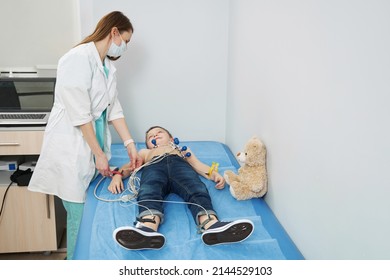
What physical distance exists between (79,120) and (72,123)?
0.15 feet

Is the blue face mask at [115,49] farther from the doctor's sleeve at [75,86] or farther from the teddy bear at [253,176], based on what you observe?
the teddy bear at [253,176]

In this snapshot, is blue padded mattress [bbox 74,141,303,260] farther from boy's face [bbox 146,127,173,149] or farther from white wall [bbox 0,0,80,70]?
white wall [bbox 0,0,80,70]

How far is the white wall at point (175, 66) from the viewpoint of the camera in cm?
245

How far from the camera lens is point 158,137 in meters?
2.06

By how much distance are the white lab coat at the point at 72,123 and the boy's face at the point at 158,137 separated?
1.14 ft

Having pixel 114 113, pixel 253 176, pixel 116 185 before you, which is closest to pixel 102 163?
pixel 116 185

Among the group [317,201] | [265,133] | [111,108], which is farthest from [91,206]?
[317,201]

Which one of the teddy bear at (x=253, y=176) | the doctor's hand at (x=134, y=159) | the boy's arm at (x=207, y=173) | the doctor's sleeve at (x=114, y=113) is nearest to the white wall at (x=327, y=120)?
the teddy bear at (x=253, y=176)

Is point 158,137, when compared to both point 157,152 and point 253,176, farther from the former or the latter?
point 253,176

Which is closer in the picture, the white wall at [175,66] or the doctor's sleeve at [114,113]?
the doctor's sleeve at [114,113]

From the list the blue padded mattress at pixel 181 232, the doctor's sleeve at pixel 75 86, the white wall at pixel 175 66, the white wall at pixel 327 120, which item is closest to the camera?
the white wall at pixel 327 120

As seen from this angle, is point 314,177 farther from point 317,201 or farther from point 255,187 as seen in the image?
point 255,187

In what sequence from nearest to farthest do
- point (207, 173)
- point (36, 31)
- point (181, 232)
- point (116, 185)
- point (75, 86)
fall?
point (181, 232), point (75, 86), point (116, 185), point (207, 173), point (36, 31)

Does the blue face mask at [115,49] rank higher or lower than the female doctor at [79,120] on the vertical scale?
higher
